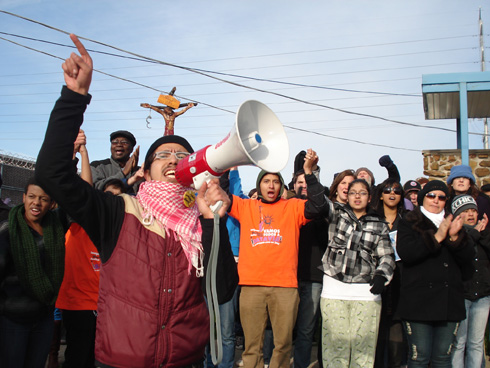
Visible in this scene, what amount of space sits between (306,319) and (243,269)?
87 centimetres

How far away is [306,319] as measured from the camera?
4910 mm

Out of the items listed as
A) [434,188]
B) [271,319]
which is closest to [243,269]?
[271,319]

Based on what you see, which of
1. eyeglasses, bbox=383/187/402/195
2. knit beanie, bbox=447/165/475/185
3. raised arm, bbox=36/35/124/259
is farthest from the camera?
knit beanie, bbox=447/165/475/185

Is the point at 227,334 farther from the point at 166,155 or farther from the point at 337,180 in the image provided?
the point at 166,155

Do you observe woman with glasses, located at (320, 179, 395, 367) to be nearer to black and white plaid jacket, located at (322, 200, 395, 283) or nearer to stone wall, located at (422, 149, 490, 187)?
black and white plaid jacket, located at (322, 200, 395, 283)

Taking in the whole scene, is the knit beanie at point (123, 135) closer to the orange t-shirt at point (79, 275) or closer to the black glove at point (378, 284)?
the orange t-shirt at point (79, 275)

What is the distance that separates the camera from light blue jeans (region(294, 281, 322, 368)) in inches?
191

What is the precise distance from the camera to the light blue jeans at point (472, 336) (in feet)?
15.5

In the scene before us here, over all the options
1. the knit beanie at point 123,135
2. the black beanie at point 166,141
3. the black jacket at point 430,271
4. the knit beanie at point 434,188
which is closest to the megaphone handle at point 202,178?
the black beanie at point 166,141

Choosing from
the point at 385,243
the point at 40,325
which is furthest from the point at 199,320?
the point at 385,243

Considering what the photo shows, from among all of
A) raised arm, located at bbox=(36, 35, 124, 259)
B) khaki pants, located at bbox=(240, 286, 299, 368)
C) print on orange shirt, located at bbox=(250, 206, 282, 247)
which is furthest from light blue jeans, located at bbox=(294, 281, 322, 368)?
raised arm, located at bbox=(36, 35, 124, 259)

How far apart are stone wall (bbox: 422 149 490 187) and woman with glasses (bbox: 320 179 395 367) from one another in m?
4.79

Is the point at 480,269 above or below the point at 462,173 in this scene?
below

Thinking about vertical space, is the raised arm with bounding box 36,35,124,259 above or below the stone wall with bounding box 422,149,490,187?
below
